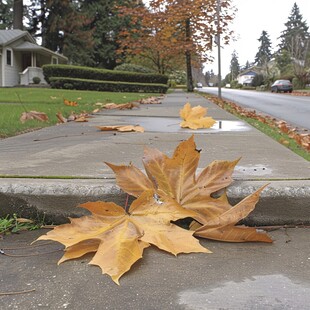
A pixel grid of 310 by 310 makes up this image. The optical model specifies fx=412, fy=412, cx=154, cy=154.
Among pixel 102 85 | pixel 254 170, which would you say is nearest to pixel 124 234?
pixel 254 170

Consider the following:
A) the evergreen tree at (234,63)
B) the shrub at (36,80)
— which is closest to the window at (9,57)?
the shrub at (36,80)

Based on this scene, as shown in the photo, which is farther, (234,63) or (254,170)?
(234,63)

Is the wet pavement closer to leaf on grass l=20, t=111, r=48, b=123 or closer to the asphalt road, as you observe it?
leaf on grass l=20, t=111, r=48, b=123

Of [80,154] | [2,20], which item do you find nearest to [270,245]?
[80,154]

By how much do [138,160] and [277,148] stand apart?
46.0 inches

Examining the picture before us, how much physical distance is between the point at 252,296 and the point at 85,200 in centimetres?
84

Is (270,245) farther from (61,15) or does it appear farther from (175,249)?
(61,15)

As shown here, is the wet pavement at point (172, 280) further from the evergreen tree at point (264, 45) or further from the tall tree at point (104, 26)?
the evergreen tree at point (264, 45)

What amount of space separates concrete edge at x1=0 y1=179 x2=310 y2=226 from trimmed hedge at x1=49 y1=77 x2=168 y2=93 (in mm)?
20086

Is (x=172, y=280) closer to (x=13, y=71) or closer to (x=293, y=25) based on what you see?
(x=13, y=71)

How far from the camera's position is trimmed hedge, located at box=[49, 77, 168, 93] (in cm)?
2125

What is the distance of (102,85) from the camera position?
70.5 ft

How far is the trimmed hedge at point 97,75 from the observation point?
2270 cm

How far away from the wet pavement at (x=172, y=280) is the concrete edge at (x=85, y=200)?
209 mm
